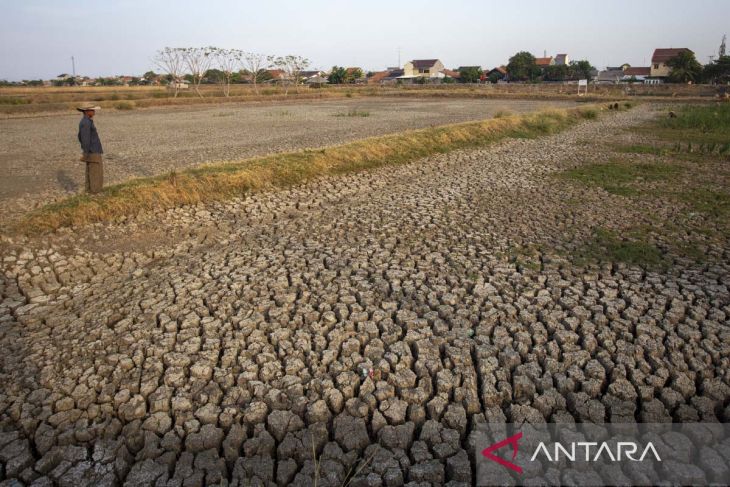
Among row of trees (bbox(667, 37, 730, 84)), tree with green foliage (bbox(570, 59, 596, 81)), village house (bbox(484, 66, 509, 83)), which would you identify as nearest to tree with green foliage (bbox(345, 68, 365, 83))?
village house (bbox(484, 66, 509, 83))

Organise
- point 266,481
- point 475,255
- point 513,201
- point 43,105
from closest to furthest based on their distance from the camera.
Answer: point 266,481, point 475,255, point 513,201, point 43,105

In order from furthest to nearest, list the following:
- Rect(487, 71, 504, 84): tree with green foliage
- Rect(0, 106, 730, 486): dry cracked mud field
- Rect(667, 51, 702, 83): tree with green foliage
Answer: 1. Rect(487, 71, 504, 84): tree with green foliage
2. Rect(667, 51, 702, 83): tree with green foliage
3. Rect(0, 106, 730, 486): dry cracked mud field

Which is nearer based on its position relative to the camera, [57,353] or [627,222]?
[57,353]

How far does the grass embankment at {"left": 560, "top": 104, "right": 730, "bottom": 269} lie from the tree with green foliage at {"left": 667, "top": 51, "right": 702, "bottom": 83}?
4637 cm

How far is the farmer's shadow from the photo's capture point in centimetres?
957

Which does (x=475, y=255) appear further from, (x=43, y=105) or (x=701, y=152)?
(x=43, y=105)

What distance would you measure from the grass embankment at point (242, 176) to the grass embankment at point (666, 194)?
4.38m

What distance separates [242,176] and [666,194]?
8.23 metres

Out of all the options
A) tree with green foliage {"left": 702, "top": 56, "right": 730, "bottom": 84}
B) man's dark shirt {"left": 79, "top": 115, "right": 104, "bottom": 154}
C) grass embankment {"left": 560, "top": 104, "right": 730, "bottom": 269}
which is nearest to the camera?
grass embankment {"left": 560, "top": 104, "right": 730, "bottom": 269}

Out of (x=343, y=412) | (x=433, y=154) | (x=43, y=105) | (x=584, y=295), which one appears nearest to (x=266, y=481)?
(x=343, y=412)

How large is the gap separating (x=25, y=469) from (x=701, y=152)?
16502mm

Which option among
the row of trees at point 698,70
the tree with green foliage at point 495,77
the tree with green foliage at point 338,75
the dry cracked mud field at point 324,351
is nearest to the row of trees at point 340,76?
the tree with green foliage at point 338,75

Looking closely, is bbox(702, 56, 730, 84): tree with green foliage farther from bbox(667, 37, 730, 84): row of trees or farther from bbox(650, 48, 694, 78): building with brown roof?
bbox(650, 48, 694, 78): building with brown roof

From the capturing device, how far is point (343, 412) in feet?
11.1
